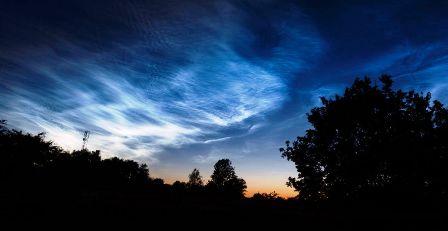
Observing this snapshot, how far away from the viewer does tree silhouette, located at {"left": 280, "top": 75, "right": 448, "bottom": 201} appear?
24219 millimetres

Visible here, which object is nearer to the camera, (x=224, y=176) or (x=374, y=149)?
(x=374, y=149)

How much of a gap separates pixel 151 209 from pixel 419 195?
966 inches

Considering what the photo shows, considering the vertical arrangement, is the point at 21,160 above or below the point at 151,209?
above

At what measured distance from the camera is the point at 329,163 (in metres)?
27.3

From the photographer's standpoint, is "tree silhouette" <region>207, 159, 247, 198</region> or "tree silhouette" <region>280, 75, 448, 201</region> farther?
"tree silhouette" <region>207, 159, 247, 198</region>

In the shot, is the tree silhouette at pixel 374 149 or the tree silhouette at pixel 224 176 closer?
the tree silhouette at pixel 374 149

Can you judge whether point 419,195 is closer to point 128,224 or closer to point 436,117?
point 436,117

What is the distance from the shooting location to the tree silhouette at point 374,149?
24219 millimetres

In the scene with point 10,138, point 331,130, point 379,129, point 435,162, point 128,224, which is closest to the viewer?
point 128,224

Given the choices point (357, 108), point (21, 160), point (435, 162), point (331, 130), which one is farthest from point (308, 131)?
point (21, 160)

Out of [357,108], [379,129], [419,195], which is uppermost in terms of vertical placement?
[357,108]

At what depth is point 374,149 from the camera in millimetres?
24969

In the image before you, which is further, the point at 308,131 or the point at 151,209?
the point at 308,131

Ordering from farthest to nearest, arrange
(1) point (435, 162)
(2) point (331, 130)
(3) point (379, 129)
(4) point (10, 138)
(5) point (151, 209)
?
(4) point (10, 138), (2) point (331, 130), (3) point (379, 129), (1) point (435, 162), (5) point (151, 209)
